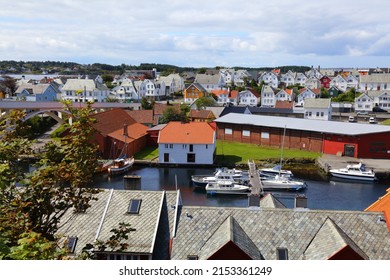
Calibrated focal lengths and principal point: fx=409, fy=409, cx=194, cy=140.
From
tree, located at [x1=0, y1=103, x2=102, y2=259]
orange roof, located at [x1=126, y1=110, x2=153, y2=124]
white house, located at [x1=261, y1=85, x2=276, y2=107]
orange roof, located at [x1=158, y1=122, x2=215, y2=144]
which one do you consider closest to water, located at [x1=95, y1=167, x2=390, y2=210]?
orange roof, located at [x1=158, y1=122, x2=215, y2=144]

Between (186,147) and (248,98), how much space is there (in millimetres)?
27301

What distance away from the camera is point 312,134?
86.1ft

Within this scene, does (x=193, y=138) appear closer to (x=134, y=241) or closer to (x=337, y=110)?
(x=134, y=241)

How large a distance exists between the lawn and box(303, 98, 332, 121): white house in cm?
1103

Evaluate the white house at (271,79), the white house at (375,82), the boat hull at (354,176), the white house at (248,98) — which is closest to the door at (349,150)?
the boat hull at (354,176)

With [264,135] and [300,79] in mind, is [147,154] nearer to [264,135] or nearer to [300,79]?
[264,135]

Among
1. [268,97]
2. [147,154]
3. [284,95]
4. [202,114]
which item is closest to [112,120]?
[147,154]

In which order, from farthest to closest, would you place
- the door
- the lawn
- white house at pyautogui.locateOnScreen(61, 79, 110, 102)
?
1. white house at pyautogui.locateOnScreen(61, 79, 110, 102)
2. the door
3. the lawn

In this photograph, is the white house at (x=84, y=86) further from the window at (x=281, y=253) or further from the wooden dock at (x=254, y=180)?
the window at (x=281, y=253)

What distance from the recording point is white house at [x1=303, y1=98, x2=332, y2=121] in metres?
36.6

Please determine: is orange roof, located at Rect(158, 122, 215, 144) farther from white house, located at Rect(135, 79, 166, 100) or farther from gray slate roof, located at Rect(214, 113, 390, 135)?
white house, located at Rect(135, 79, 166, 100)

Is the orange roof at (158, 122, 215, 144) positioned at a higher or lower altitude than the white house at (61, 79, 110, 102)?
lower

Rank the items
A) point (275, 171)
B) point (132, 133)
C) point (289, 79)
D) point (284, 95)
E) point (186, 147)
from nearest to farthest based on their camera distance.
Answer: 1. point (275, 171)
2. point (186, 147)
3. point (132, 133)
4. point (284, 95)
5. point (289, 79)
